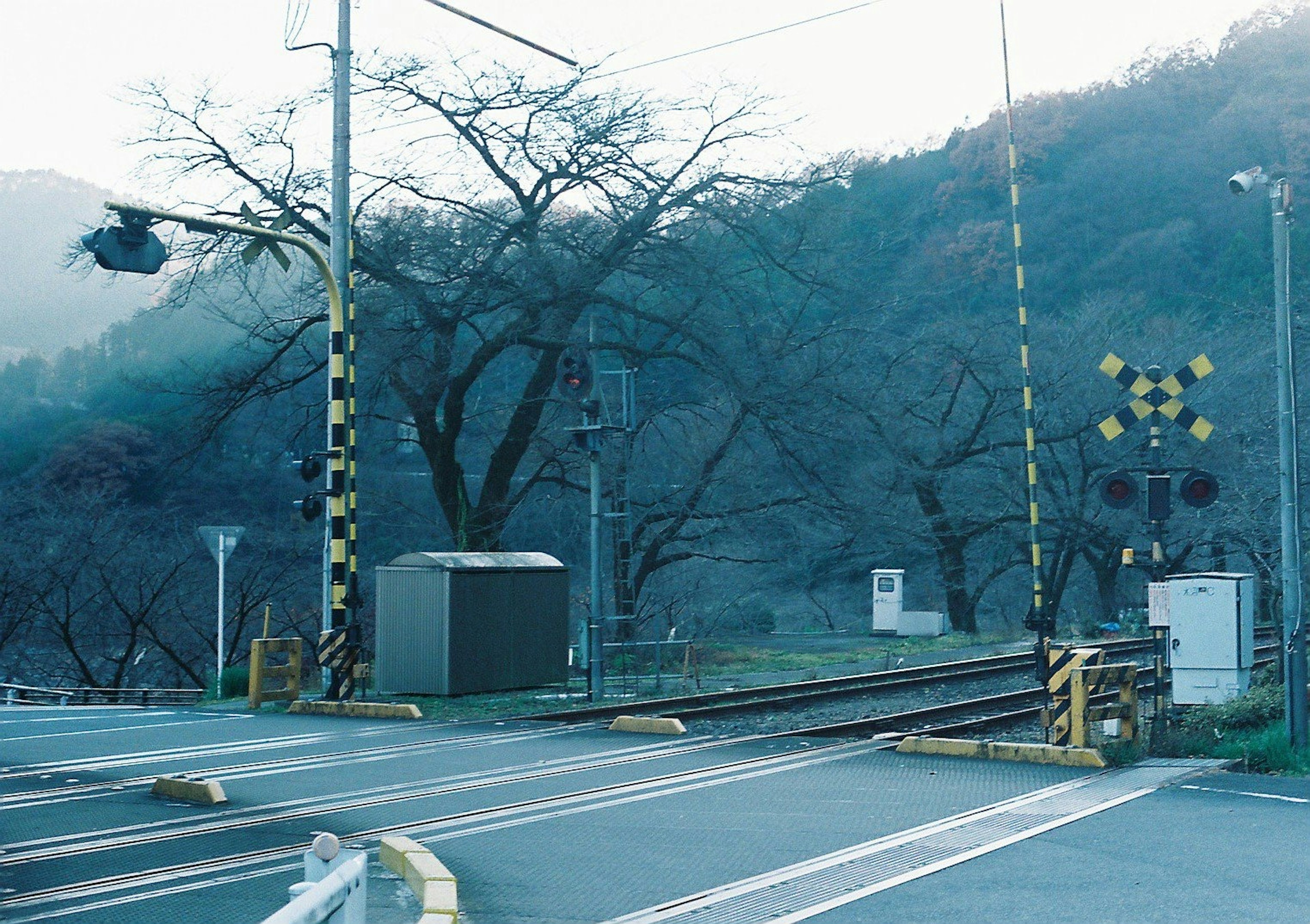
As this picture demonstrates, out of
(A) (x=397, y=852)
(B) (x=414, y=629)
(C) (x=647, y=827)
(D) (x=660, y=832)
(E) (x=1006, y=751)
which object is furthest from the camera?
(B) (x=414, y=629)

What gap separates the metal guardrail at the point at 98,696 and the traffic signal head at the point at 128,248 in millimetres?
14152

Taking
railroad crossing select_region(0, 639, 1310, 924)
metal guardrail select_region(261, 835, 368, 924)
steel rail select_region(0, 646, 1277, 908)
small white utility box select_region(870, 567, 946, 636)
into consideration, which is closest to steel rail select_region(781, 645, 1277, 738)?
steel rail select_region(0, 646, 1277, 908)

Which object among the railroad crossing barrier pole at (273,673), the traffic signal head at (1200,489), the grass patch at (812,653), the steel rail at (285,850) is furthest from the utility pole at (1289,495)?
the railroad crossing barrier pole at (273,673)

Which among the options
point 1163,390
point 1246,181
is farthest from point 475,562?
point 1246,181

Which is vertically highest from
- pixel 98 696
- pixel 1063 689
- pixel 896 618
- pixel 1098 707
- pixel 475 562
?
pixel 475 562

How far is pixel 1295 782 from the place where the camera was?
1088 centimetres

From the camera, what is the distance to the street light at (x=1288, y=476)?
1263 centimetres

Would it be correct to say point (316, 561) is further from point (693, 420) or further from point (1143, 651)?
point (1143, 651)

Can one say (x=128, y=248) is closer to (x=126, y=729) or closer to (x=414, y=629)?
(x=126, y=729)

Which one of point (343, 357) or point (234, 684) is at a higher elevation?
point (343, 357)

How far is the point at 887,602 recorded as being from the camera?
35.9 meters

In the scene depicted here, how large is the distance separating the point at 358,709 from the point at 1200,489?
10.1m

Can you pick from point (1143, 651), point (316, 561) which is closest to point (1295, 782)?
point (1143, 651)

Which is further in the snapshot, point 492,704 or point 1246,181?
point 492,704
